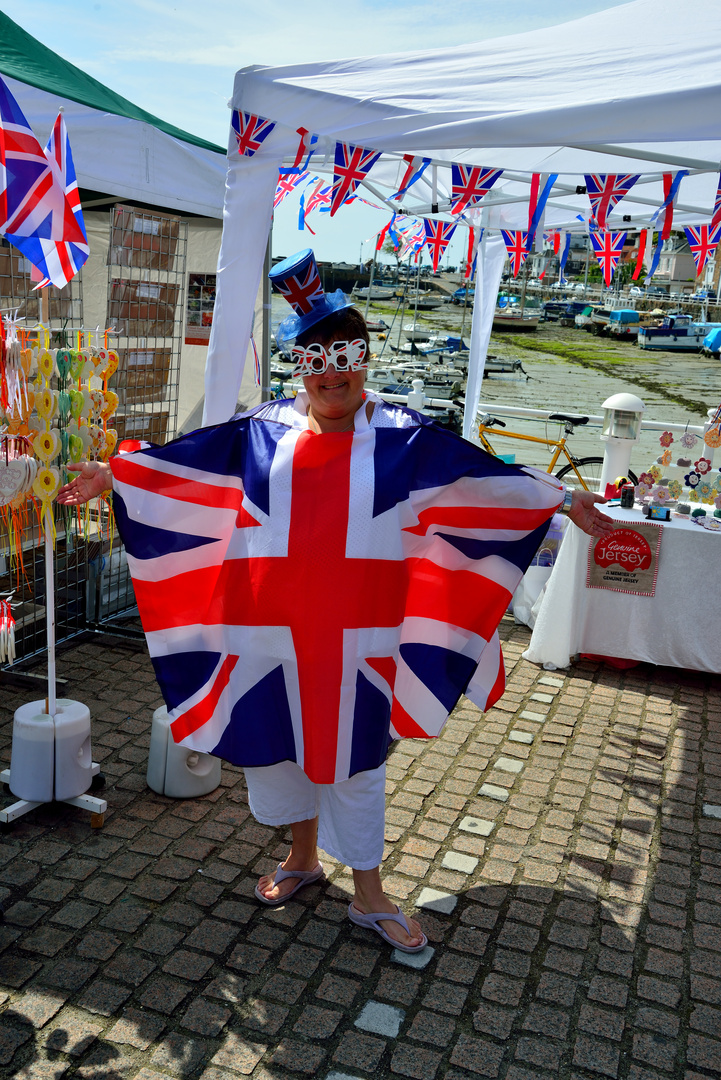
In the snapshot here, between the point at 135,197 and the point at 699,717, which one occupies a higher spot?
the point at 135,197

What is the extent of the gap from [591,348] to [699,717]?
71.2m

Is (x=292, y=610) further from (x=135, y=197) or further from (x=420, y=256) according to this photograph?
(x=420, y=256)

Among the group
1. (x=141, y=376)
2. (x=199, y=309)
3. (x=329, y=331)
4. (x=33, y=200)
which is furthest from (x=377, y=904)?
(x=199, y=309)

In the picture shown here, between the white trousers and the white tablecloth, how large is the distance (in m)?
2.45

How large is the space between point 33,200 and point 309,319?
3.85ft

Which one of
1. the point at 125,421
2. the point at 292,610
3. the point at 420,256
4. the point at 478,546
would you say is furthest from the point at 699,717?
the point at 420,256

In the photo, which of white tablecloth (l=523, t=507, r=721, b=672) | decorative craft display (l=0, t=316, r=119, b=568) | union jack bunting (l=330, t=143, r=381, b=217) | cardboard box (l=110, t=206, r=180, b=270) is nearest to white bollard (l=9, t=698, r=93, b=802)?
decorative craft display (l=0, t=316, r=119, b=568)

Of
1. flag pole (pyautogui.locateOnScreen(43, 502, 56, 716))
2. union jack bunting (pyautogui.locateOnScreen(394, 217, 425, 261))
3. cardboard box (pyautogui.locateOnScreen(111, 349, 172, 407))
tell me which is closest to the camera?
flag pole (pyautogui.locateOnScreen(43, 502, 56, 716))

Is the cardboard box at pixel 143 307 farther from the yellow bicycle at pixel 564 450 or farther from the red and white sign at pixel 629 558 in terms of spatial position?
the red and white sign at pixel 629 558

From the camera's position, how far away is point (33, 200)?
282 centimetres

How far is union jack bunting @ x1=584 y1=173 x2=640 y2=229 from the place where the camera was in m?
4.80

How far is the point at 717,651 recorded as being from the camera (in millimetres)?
4637

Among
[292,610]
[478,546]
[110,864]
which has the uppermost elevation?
[478,546]

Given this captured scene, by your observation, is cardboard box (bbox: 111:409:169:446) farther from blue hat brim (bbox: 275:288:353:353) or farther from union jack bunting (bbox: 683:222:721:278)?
union jack bunting (bbox: 683:222:721:278)
